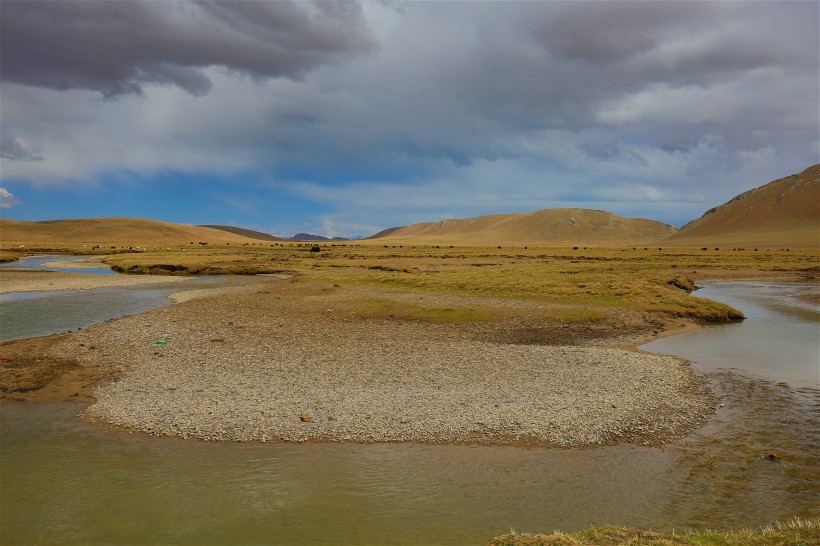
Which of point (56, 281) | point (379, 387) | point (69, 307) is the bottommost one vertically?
point (379, 387)

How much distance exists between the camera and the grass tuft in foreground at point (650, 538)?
8164mm

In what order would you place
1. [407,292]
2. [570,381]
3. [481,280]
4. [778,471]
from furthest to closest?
[481,280] < [407,292] < [570,381] < [778,471]

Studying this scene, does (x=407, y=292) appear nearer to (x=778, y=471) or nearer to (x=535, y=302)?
(x=535, y=302)

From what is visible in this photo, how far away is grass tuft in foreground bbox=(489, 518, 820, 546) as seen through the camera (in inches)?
321

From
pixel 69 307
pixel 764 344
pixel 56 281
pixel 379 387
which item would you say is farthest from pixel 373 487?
pixel 56 281

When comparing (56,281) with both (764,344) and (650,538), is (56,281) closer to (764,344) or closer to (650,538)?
(650,538)

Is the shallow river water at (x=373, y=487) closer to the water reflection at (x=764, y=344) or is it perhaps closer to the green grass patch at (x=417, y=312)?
the water reflection at (x=764, y=344)

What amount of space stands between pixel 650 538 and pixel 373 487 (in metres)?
6.09

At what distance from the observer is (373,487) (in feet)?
39.2

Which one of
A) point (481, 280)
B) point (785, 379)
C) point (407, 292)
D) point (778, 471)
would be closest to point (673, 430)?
point (778, 471)

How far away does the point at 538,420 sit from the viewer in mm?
15750

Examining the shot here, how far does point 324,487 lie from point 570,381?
11.5m

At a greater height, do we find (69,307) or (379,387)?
(69,307)

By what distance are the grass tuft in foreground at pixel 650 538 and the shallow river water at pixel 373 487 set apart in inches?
62.9
